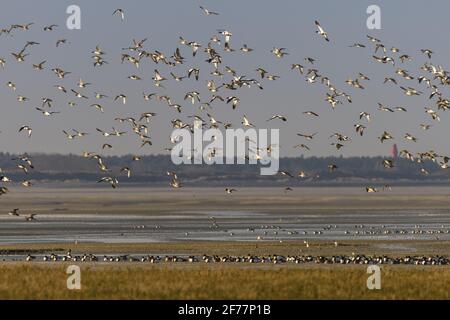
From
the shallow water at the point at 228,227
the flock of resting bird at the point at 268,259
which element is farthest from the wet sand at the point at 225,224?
the flock of resting bird at the point at 268,259

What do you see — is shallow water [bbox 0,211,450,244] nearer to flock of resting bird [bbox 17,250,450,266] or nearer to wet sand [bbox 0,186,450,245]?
wet sand [bbox 0,186,450,245]

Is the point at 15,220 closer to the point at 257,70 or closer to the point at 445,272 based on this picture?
the point at 257,70

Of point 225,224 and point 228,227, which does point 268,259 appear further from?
point 225,224

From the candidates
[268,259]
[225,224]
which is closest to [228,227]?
[225,224]

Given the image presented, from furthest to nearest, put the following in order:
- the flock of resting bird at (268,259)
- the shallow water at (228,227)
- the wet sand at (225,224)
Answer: the wet sand at (225,224), the shallow water at (228,227), the flock of resting bird at (268,259)

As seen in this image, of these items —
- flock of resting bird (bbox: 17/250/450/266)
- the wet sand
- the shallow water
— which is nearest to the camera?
flock of resting bird (bbox: 17/250/450/266)

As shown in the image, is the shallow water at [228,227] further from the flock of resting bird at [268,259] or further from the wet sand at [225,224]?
the flock of resting bird at [268,259]

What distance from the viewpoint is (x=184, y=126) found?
48469 millimetres

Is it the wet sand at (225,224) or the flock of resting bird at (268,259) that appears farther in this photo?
the wet sand at (225,224)

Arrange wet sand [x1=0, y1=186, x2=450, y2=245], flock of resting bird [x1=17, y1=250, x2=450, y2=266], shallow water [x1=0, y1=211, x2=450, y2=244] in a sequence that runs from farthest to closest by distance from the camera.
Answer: wet sand [x1=0, y1=186, x2=450, y2=245], shallow water [x1=0, y1=211, x2=450, y2=244], flock of resting bird [x1=17, y1=250, x2=450, y2=266]

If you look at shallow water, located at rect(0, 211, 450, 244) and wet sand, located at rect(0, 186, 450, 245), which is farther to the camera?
wet sand, located at rect(0, 186, 450, 245)

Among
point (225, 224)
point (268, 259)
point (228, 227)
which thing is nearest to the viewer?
point (268, 259)

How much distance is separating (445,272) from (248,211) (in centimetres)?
7730

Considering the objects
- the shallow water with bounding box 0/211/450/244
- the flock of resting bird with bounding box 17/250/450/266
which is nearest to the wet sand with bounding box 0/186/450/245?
the shallow water with bounding box 0/211/450/244
